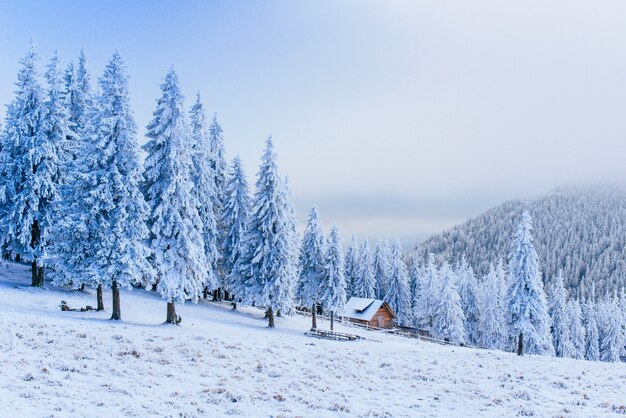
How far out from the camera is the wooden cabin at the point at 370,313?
72.5 metres

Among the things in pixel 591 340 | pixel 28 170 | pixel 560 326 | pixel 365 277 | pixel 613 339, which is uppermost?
pixel 28 170

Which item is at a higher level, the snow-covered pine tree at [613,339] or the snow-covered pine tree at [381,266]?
the snow-covered pine tree at [381,266]

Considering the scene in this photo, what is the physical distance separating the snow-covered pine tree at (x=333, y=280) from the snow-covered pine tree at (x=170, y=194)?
21836 mm

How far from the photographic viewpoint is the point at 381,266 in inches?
3563

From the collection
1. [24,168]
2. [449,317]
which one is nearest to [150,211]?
[24,168]

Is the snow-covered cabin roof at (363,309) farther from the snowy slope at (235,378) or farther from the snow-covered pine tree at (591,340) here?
the snow-covered pine tree at (591,340)

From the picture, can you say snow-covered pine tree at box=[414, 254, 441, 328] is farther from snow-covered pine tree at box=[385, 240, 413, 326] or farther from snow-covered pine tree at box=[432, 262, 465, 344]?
snow-covered pine tree at box=[385, 240, 413, 326]

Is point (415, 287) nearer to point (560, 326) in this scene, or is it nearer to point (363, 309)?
point (363, 309)

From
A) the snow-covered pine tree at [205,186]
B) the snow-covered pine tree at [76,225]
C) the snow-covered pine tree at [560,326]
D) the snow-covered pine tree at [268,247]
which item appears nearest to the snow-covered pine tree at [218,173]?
the snow-covered pine tree at [205,186]

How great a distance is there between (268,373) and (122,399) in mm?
7596

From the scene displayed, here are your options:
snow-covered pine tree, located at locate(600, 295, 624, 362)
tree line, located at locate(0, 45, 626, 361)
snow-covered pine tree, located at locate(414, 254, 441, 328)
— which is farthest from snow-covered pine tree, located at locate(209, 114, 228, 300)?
snow-covered pine tree, located at locate(600, 295, 624, 362)

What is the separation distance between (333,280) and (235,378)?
109ft

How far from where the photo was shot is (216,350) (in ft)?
75.0

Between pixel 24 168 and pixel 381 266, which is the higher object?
pixel 24 168
